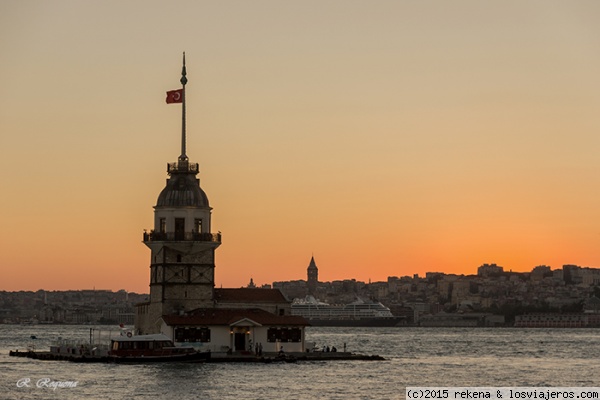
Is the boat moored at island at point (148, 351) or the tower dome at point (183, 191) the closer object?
the boat moored at island at point (148, 351)

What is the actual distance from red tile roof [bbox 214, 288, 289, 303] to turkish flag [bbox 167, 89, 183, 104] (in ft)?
44.4

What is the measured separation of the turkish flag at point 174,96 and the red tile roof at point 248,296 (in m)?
13.5

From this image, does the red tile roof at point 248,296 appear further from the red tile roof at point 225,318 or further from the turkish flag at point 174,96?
the turkish flag at point 174,96

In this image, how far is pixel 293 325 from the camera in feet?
313

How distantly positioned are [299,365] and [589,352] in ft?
161

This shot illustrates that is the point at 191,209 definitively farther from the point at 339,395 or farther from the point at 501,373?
the point at 339,395

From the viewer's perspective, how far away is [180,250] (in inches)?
3888

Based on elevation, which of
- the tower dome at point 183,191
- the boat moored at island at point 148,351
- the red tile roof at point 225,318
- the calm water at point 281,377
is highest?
the tower dome at point 183,191

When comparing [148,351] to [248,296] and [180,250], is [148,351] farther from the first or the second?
[248,296]

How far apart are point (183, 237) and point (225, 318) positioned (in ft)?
24.6

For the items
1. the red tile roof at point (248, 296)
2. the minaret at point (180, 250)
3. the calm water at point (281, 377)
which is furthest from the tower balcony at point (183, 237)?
the calm water at point (281, 377)

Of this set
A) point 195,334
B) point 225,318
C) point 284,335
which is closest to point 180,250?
point 225,318

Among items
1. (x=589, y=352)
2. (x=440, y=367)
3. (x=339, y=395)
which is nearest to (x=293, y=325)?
(x=440, y=367)

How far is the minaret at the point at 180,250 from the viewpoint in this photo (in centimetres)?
9850
